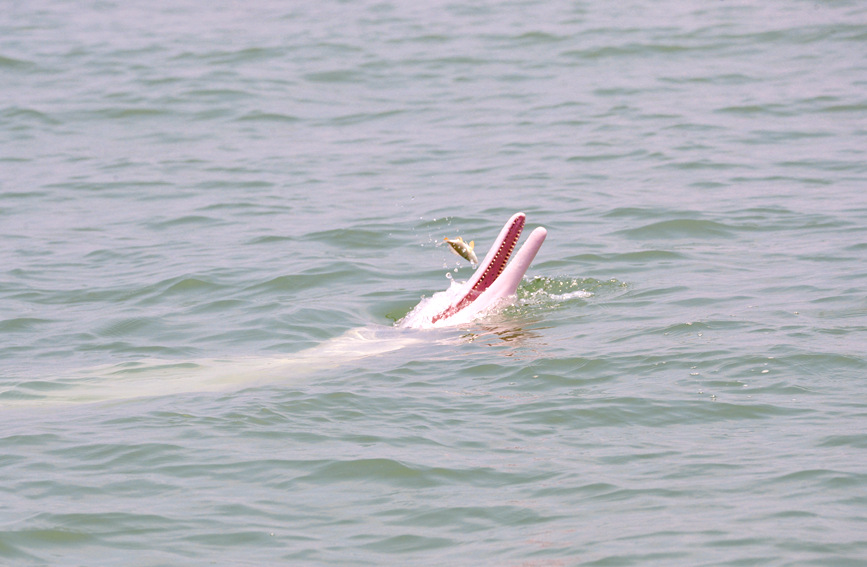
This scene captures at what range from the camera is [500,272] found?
966 cm

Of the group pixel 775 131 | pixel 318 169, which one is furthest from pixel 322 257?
pixel 775 131

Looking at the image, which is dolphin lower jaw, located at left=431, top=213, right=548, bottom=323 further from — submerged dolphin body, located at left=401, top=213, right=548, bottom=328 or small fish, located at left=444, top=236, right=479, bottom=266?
small fish, located at left=444, top=236, right=479, bottom=266

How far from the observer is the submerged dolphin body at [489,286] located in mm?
9422

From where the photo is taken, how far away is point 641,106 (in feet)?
59.8

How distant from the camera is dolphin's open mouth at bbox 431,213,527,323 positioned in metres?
9.43

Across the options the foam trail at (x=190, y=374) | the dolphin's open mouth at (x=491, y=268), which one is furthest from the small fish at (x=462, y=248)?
the foam trail at (x=190, y=374)

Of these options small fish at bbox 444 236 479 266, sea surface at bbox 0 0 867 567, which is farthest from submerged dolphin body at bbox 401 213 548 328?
small fish at bbox 444 236 479 266

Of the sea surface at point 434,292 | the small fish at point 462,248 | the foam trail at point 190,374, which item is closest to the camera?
the sea surface at point 434,292

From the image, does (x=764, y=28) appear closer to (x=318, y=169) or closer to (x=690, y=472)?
(x=318, y=169)

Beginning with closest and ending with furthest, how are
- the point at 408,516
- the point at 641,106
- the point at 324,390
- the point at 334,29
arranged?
the point at 408,516 → the point at 324,390 → the point at 641,106 → the point at 334,29

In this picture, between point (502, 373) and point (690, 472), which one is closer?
point (690, 472)

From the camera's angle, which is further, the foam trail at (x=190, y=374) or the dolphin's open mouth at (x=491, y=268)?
the dolphin's open mouth at (x=491, y=268)

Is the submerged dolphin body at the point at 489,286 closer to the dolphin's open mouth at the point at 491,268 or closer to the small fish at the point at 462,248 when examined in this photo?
the dolphin's open mouth at the point at 491,268

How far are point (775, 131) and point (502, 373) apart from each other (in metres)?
9.57
